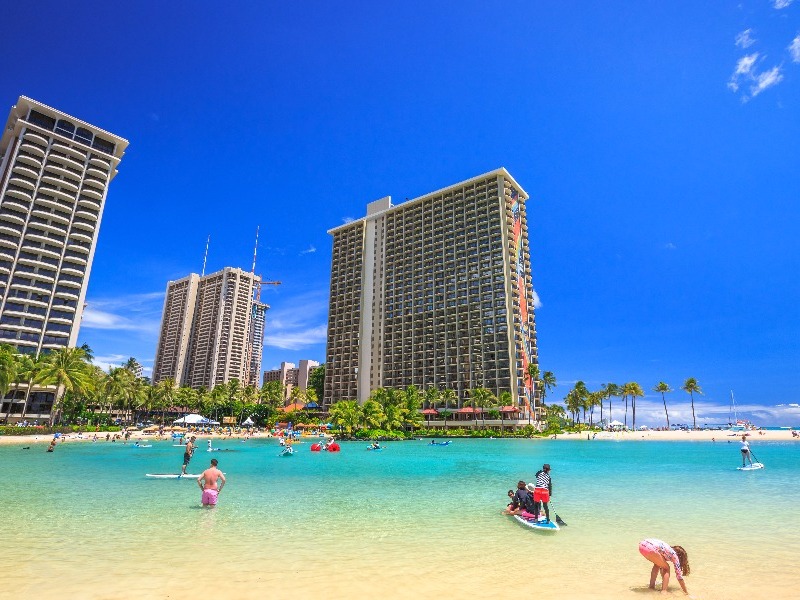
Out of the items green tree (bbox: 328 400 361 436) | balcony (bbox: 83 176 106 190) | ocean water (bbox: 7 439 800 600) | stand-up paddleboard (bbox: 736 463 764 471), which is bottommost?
ocean water (bbox: 7 439 800 600)

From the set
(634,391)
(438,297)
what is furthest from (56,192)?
(634,391)

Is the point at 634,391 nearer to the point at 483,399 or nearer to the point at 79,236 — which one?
the point at 483,399

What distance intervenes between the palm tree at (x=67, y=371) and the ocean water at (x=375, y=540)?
49.3 m

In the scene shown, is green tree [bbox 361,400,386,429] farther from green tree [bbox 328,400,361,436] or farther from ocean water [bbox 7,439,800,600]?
ocean water [bbox 7,439,800,600]

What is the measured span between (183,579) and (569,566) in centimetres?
871

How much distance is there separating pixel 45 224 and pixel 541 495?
349 feet

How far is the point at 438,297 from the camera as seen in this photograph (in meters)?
124

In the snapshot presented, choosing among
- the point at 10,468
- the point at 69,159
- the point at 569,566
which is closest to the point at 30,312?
the point at 69,159

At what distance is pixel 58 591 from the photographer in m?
8.51

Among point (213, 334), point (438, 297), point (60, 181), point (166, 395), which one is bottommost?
point (166, 395)

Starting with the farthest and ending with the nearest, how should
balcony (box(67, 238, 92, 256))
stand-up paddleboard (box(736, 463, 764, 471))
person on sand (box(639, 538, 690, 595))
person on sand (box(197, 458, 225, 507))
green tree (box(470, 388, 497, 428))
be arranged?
green tree (box(470, 388, 497, 428))
balcony (box(67, 238, 92, 256))
stand-up paddleboard (box(736, 463, 764, 471))
person on sand (box(197, 458, 225, 507))
person on sand (box(639, 538, 690, 595))

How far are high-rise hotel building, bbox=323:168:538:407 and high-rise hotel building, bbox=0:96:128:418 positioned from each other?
69596mm

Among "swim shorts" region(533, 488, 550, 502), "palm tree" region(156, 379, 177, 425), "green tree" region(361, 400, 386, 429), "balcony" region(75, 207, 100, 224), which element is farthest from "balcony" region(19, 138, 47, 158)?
"swim shorts" region(533, 488, 550, 502)

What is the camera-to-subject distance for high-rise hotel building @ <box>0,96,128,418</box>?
271 feet
